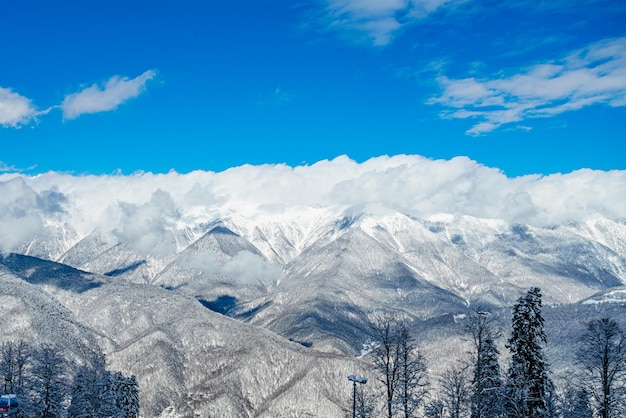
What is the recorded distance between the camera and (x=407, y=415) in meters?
49.5

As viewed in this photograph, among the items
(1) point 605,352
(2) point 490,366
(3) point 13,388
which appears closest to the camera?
(1) point 605,352

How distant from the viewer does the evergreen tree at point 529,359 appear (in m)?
50.1

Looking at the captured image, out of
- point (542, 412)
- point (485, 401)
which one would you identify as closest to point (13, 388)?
point (485, 401)

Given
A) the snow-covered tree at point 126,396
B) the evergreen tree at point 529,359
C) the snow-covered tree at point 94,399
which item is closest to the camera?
the evergreen tree at point 529,359

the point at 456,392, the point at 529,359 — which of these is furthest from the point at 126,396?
the point at 529,359

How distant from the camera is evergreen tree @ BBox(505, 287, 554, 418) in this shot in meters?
50.1

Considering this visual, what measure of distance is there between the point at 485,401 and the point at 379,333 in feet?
57.4

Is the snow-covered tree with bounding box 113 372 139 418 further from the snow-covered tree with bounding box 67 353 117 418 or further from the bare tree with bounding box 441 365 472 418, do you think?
the bare tree with bounding box 441 365 472 418

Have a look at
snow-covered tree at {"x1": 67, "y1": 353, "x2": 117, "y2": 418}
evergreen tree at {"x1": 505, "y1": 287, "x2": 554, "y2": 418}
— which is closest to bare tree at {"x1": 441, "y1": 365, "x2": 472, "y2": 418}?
evergreen tree at {"x1": 505, "y1": 287, "x2": 554, "y2": 418}

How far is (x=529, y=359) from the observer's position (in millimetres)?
50406

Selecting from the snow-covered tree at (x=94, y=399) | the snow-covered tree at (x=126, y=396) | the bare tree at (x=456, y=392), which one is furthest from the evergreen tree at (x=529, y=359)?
the snow-covered tree at (x=126, y=396)

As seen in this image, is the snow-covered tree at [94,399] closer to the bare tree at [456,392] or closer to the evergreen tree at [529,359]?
the bare tree at [456,392]

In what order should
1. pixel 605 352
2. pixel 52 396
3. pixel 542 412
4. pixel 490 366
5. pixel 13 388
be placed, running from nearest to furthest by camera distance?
1. pixel 605 352
2. pixel 542 412
3. pixel 490 366
4. pixel 13 388
5. pixel 52 396

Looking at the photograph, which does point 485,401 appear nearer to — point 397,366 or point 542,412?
point 542,412
